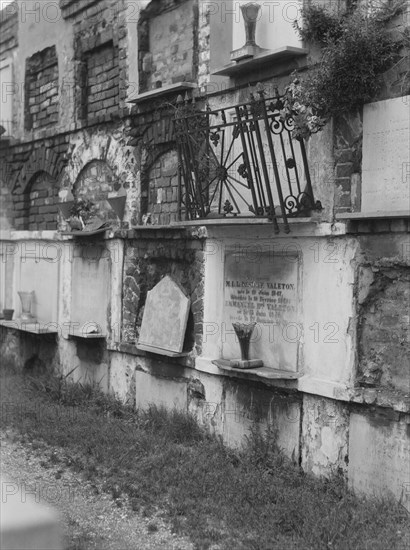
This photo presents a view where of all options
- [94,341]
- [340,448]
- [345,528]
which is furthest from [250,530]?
[94,341]

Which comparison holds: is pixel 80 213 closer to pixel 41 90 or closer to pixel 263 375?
pixel 41 90

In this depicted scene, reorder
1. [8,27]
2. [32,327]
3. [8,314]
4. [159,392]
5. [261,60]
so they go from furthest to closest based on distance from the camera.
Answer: [8,27] → [8,314] → [32,327] → [159,392] → [261,60]

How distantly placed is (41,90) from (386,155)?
22.0 feet

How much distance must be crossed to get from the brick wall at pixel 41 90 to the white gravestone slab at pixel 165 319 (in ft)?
12.2

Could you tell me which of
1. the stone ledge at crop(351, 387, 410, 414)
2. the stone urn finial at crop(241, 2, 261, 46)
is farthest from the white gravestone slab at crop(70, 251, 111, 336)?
the stone ledge at crop(351, 387, 410, 414)

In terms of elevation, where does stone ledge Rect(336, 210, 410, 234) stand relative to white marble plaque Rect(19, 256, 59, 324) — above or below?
above

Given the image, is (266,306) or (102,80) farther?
(102,80)

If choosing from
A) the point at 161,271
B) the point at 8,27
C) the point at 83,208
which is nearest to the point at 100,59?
the point at 83,208

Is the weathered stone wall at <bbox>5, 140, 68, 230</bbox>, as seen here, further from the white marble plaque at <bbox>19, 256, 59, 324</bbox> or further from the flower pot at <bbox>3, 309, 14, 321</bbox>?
the flower pot at <bbox>3, 309, 14, 321</bbox>

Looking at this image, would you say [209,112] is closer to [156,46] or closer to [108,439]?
[156,46]

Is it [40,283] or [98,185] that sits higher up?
[98,185]

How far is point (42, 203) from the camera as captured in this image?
1066 centimetres

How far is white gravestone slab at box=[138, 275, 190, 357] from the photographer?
738 cm

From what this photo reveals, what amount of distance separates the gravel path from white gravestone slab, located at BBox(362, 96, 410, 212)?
8.93 ft
